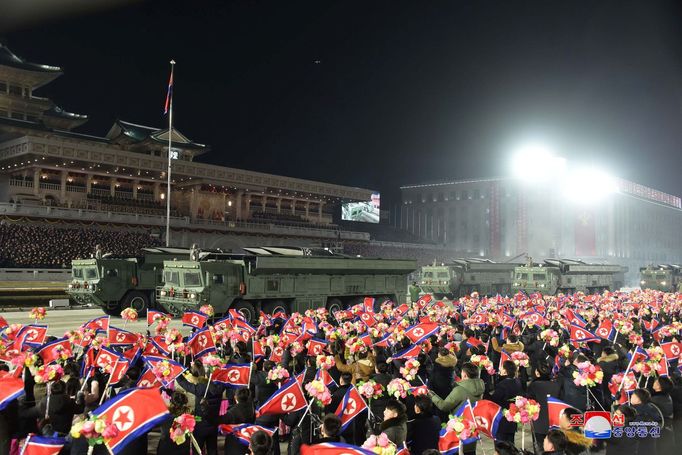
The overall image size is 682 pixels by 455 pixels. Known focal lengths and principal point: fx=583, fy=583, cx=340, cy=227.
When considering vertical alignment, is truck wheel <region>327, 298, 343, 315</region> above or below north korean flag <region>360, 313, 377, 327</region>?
below

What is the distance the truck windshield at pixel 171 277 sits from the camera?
23.2 m

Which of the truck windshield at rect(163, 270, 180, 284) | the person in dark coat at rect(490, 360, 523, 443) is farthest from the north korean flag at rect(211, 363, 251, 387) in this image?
the truck windshield at rect(163, 270, 180, 284)

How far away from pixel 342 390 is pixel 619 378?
3.96 metres

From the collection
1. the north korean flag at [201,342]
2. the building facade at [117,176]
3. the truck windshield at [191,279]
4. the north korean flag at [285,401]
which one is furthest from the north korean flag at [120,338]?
the building facade at [117,176]

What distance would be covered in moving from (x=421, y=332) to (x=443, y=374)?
2412 mm

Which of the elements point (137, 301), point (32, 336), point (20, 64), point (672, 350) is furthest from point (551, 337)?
point (20, 64)

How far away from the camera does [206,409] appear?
6.94 metres

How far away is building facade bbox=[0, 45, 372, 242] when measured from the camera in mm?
45188

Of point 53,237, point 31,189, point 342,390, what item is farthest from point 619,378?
point 31,189

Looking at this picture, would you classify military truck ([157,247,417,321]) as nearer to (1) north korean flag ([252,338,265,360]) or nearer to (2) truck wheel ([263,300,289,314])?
(2) truck wheel ([263,300,289,314])

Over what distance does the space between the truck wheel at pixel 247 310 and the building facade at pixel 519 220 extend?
63.7 meters

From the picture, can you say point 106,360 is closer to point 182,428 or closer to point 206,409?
point 206,409

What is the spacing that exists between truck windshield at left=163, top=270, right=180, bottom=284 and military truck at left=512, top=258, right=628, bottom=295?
26.8 m

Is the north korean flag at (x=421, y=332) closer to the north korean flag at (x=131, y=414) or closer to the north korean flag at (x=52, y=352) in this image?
the north korean flag at (x=52, y=352)
